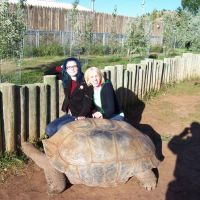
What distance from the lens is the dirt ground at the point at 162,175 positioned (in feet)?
14.0


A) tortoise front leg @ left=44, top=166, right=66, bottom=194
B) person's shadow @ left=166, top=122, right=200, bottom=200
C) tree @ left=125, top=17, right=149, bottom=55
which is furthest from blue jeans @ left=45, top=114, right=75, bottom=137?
tree @ left=125, top=17, right=149, bottom=55

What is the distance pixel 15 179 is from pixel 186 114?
187 inches

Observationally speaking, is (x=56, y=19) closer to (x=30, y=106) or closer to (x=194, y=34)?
(x=194, y=34)

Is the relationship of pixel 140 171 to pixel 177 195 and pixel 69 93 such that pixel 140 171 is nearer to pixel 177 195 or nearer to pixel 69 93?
Result: pixel 177 195

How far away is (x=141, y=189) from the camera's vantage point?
449cm

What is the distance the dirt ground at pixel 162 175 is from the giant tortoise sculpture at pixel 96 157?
15cm

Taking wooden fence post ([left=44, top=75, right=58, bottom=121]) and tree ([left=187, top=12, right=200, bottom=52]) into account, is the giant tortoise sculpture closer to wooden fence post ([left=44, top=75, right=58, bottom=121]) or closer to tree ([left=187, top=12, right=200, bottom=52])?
wooden fence post ([left=44, top=75, right=58, bottom=121])

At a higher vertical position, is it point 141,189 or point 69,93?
point 69,93

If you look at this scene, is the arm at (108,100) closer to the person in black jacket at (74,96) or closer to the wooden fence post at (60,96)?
the person in black jacket at (74,96)

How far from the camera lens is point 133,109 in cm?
801

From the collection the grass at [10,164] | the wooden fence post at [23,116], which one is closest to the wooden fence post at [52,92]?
the wooden fence post at [23,116]

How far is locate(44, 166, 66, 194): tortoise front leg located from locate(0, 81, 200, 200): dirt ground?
8 cm

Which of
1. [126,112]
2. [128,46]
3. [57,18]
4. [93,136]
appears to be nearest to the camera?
[93,136]

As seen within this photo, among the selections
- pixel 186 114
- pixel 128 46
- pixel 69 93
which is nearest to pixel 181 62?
pixel 186 114
